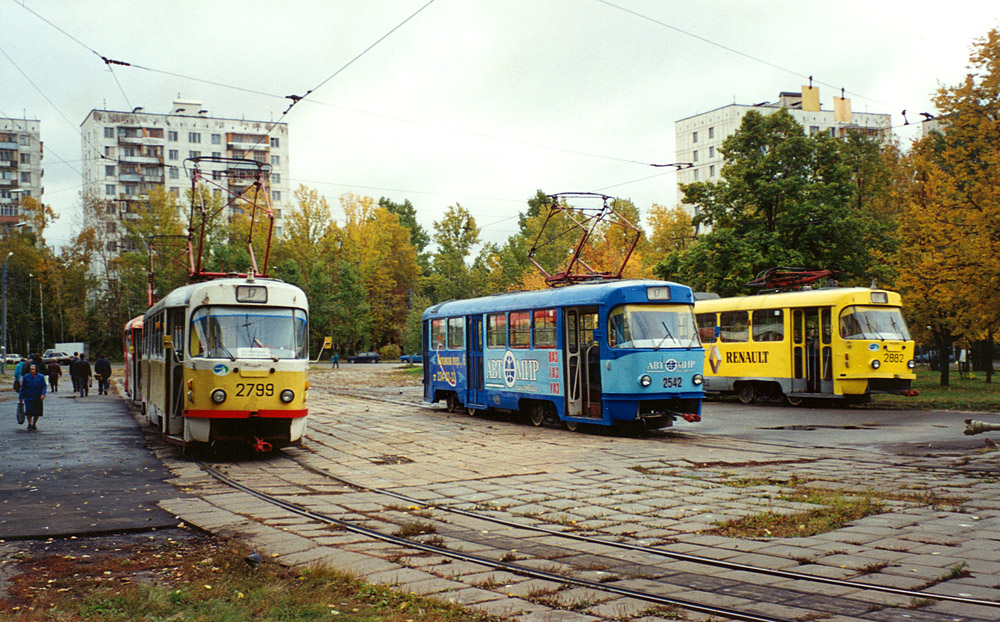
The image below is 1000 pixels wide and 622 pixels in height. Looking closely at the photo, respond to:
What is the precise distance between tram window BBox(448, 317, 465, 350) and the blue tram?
4.03 feet

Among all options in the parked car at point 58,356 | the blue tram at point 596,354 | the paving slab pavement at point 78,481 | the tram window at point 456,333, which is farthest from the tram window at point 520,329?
the parked car at point 58,356

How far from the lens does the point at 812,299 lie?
951 inches

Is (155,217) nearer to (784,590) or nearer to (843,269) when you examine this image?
(843,269)

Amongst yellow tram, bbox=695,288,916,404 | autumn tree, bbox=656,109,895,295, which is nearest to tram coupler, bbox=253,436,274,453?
yellow tram, bbox=695,288,916,404

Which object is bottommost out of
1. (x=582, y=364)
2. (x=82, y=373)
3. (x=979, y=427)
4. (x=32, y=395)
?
(x=979, y=427)

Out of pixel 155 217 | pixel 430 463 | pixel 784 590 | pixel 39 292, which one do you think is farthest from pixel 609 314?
pixel 39 292

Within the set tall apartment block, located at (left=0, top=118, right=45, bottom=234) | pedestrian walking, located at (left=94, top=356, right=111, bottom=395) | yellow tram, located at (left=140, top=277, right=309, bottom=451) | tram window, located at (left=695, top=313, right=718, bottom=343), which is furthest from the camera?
tall apartment block, located at (left=0, top=118, right=45, bottom=234)

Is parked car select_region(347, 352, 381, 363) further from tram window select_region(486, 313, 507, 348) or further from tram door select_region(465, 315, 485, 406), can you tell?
tram window select_region(486, 313, 507, 348)

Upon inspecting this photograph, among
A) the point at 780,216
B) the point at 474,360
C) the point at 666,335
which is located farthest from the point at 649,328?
the point at 780,216

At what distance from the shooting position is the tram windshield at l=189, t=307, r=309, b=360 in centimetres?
1421

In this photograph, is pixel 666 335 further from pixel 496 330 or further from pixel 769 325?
pixel 769 325

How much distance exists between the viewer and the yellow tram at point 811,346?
75.4 ft

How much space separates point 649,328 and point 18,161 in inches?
3997

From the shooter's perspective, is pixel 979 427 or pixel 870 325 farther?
pixel 870 325
